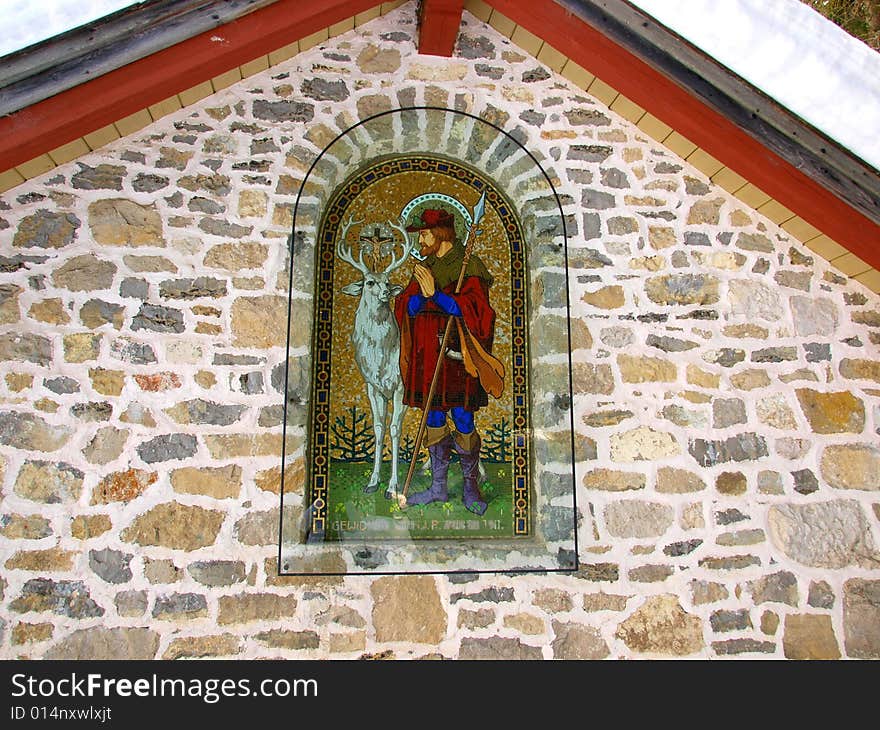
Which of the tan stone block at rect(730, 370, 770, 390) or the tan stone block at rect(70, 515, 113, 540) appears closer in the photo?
the tan stone block at rect(70, 515, 113, 540)

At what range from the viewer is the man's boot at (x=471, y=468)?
3.56m

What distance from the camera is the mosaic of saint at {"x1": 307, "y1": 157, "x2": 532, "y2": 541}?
353 cm

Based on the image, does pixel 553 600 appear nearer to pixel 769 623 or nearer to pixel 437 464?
pixel 437 464

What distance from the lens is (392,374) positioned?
3.68m

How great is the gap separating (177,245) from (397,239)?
1037 millimetres

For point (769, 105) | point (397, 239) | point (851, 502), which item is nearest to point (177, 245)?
point (397, 239)

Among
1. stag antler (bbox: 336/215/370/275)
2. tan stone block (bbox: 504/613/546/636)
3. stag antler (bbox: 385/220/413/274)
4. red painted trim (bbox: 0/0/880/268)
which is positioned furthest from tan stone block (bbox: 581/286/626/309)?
tan stone block (bbox: 504/613/546/636)

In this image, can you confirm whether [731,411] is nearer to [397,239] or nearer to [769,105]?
[769,105]

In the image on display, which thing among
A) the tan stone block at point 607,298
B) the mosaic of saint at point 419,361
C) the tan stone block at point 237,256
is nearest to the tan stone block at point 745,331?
the tan stone block at point 607,298

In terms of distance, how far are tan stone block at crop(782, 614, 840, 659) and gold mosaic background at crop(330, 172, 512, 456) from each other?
153 cm

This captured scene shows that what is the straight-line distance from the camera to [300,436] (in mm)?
3426

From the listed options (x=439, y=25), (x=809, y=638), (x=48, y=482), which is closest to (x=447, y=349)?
(x=439, y=25)

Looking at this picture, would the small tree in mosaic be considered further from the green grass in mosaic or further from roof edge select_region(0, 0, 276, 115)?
roof edge select_region(0, 0, 276, 115)

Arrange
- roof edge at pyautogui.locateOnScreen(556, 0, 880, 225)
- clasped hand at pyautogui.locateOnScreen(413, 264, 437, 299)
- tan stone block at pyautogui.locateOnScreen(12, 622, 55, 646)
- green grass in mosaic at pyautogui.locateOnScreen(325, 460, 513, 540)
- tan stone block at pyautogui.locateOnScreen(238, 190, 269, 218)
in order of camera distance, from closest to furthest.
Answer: tan stone block at pyautogui.locateOnScreen(12, 622, 55, 646) → roof edge at pyautogui.locateOnScreen(556, 0, 880, 225) → green grass in mosaic at pyautogui.locateOnScreen(325, 460, 513, 540) → tan stone block at pyautogui.locateOnScreen(238, 190, 269, 218) → clasped hand at pyautogui.locateOnScreen(413, 264, 437, 299)
